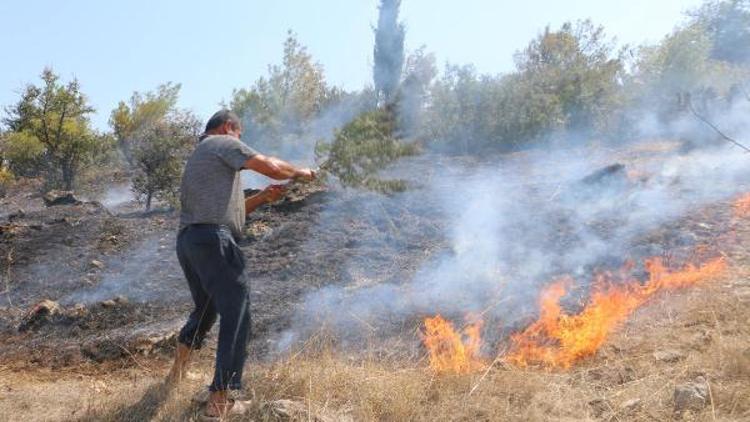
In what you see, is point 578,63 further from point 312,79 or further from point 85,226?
point 85,226

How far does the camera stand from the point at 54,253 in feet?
25.2

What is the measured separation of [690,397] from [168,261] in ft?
18.6

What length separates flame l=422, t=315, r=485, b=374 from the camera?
376 cm

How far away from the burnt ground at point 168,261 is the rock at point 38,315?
0.04ft

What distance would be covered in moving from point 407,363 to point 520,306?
4.55 ft

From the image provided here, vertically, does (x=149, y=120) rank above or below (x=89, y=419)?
above

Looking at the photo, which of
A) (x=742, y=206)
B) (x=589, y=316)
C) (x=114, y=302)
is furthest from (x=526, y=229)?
(x=114, y=302)

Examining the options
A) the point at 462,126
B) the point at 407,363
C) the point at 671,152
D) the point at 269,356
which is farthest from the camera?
the point at 462,126

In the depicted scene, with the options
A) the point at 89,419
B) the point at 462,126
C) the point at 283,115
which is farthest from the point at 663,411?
the point at 283,115

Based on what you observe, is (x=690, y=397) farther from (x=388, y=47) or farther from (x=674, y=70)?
(x=388, y=47)

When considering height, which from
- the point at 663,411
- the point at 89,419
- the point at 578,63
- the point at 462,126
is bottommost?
the point at 663,411

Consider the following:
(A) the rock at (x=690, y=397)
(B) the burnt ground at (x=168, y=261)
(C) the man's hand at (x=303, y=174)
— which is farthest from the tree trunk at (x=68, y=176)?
(A) the rock at (x=690, y=397)

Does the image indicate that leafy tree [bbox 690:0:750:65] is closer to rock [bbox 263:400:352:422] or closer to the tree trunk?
the tree trunk

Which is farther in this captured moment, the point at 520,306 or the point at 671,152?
the point at 671,152
